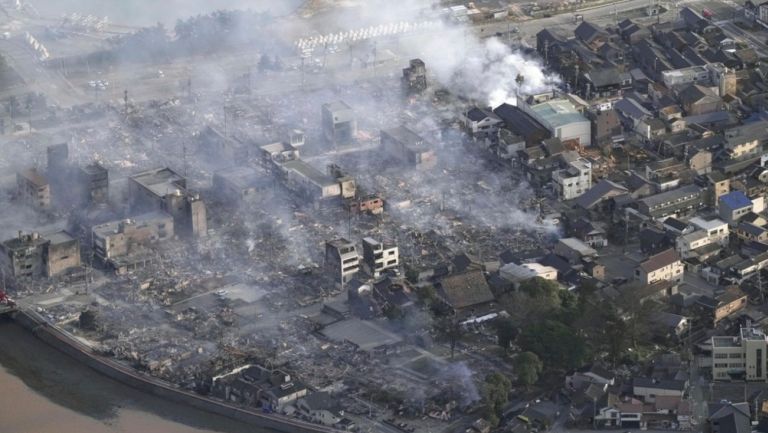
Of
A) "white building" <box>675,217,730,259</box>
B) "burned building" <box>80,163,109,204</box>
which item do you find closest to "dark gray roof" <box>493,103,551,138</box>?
"white building" <box>675,217,730,259</box>

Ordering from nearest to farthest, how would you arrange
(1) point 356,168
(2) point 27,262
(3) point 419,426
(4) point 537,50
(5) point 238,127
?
(3) point 419,426 → (2) point 27,262 → (1) point 356,168 → (5) point 238,127 → (4) point 537,50

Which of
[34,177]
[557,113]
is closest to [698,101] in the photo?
[557,113]

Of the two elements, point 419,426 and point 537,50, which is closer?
point 419,426

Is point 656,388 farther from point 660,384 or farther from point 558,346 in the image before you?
point 558,346

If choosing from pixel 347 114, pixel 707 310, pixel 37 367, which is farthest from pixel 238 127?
pixel 707 310

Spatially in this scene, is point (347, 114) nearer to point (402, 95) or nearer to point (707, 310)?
point (402, 95)

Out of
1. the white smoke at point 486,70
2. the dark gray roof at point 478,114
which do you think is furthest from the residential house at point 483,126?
the white smoke at point 486,70

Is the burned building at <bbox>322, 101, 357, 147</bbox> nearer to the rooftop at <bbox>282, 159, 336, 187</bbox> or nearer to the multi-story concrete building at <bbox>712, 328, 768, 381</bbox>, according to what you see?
the rooftop at <bbox>282, 159, 336, 187</bbox>
